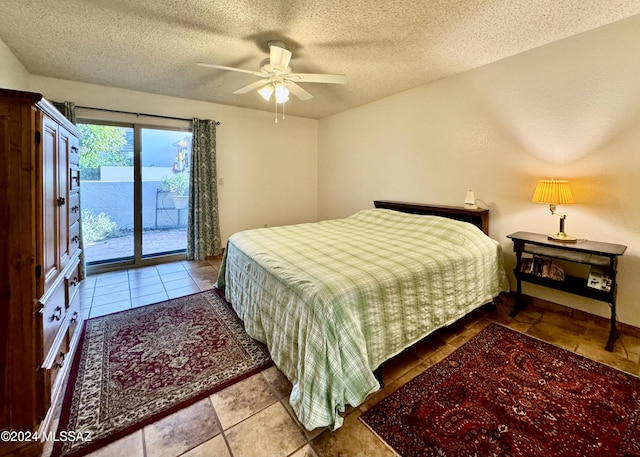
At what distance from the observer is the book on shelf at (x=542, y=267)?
249 cm

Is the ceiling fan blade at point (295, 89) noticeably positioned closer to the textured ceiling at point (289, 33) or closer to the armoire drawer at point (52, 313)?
the textured ceiling at point (289, 33)

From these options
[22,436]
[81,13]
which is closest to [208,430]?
[22,436]

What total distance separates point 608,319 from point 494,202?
1399mm

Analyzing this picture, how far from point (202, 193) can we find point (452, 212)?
3545mm


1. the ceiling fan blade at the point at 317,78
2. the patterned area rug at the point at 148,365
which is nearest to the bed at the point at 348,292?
the patterned area rug at the point at 148,365

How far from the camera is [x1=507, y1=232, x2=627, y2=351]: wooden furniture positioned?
215cm

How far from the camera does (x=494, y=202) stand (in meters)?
3.10

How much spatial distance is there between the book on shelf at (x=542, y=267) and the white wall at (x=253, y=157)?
12.9 ft

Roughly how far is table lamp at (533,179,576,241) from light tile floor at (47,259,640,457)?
0.78 metres

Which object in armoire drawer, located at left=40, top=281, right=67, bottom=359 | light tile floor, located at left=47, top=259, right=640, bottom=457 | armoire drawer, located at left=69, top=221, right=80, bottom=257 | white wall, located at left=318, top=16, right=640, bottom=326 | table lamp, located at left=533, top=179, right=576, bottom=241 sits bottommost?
light tile floor, located at left=47, top=259, right=640, bottom=457

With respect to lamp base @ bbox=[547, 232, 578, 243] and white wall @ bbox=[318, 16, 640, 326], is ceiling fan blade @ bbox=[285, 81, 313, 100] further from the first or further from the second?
lamp base @ bbox=[547, 232, 578, 243]

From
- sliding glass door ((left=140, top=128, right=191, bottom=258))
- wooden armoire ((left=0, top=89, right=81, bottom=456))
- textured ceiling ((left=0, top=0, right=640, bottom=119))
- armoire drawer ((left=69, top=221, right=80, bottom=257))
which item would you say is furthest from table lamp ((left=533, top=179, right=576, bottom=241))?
sliding glass door ((left=140, top=128, right=191, bottom=258))

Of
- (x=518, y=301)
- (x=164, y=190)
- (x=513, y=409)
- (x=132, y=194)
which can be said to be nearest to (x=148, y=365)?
(x=513, y=409)

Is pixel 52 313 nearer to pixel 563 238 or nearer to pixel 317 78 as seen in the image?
pixel 317 78
